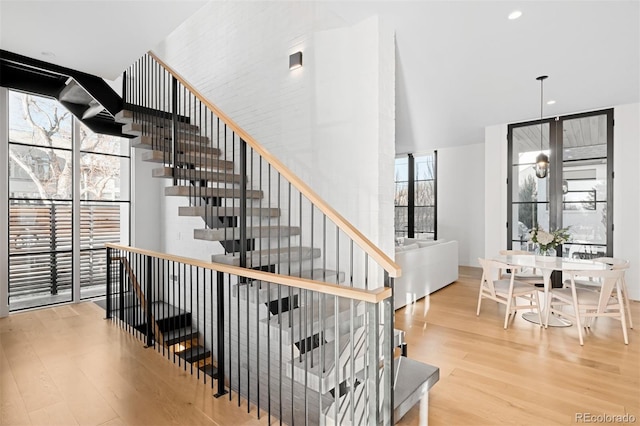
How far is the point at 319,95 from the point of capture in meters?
3.76

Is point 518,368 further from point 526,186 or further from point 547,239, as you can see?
point 526,186

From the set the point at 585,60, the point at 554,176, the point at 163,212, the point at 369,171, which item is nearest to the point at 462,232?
the point at 554,176

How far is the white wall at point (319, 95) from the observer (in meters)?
3.34

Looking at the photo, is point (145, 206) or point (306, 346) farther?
point (145, 206)

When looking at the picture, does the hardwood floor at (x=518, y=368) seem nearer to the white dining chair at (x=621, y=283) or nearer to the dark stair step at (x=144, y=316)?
the white dining chair at (x=621, y=283)

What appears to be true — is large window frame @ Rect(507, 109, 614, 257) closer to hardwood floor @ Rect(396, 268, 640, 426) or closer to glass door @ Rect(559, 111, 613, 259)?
glass door @ Rect(559, 111, 613, 259)

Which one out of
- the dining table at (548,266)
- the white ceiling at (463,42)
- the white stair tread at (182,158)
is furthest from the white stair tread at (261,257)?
the dining table at (548,266)

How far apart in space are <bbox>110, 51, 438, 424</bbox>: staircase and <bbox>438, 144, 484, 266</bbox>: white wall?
5343 mm

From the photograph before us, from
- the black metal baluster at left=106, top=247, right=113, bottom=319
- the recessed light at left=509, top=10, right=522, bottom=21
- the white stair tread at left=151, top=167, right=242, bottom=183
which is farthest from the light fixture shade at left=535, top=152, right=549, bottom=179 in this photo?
the black metal baluster at left=106, top=247, right=113, bottom=319

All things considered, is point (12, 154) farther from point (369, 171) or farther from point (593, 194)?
point (593, 194)

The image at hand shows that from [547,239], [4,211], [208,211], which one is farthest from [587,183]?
[4,211]

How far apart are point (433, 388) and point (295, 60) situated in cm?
361

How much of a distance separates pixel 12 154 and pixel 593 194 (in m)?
8.91

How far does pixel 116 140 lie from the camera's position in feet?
19.7
